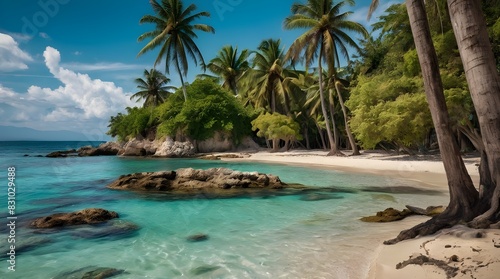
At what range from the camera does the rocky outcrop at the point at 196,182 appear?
1245cm

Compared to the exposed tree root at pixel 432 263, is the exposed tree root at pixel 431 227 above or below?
above

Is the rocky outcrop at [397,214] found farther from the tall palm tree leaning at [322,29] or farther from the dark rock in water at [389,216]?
the tall palm tree leaning at [322,29]

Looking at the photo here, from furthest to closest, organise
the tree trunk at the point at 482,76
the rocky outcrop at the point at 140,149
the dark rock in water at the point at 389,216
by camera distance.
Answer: the rocky outcrop at the point at 140,149, the dark rock in water at the point at 389,216, the tree trunk at the point at 482,76

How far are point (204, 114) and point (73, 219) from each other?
99.0 ft

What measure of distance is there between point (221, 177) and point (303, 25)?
697 inches

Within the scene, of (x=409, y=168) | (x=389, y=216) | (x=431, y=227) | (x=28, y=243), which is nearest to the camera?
(x=431, y=227)

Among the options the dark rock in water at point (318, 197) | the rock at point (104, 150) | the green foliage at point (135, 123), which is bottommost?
the dark rock in water at point (318, 197)

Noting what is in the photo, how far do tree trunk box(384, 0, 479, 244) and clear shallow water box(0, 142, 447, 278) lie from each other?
1.13m

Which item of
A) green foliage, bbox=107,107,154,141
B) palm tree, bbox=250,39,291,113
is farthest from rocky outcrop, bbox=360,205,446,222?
green foliage, bbox=107,107,154,141

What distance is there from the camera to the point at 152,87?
2050 inches

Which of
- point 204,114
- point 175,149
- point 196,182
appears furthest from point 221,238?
point 204,114

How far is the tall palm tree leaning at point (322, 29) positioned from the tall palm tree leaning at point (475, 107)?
21.0 meters

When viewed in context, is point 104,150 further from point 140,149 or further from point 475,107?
point 475,107

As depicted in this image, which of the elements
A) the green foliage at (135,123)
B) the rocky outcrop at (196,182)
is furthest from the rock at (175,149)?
the rocky outcrop at (196,182)
